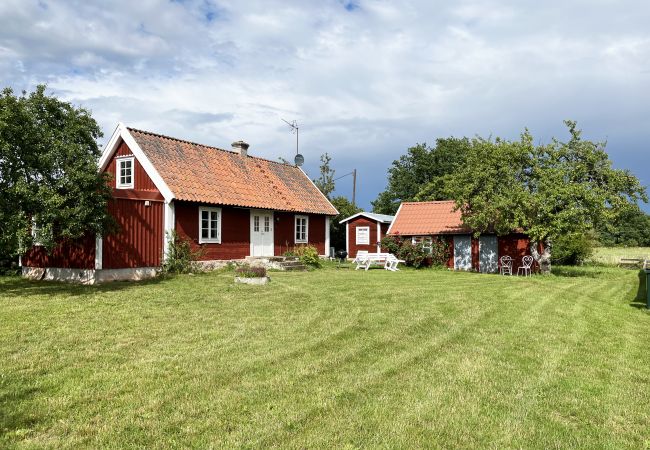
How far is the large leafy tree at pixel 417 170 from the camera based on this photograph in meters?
50.7

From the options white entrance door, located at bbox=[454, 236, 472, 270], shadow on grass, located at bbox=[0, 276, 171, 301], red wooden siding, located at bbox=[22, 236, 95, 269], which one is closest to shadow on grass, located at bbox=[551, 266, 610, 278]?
white entrance door, located at bbox=[454, 236, 472, 270]

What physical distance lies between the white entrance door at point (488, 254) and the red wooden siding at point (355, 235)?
351 inches

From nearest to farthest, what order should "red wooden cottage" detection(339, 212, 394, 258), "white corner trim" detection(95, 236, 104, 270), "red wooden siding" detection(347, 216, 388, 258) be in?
1. "white corner trim" detection(95, 236, 104, 270)
2. "red wooden cottage" detection(339, 212, 394, 258)
3. "red wooden siding" detection(347, 216, 388, 258)

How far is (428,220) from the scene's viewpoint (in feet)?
92.2

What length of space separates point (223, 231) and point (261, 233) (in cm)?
239

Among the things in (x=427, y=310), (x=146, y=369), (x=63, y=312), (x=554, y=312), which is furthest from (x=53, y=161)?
(x=554, y=312)

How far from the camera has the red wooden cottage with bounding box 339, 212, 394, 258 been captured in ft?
109

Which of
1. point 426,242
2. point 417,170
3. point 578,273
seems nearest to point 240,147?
point 426,242

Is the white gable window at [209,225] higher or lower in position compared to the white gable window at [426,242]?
higher

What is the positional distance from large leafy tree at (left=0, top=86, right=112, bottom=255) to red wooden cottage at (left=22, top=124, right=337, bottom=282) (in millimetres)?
1902

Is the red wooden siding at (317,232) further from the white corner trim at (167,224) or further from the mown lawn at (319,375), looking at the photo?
the mown lawn at (319,375)

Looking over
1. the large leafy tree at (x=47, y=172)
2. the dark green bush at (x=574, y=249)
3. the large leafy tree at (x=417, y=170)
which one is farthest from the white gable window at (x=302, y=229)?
the large leafy tree at (x=417, y=170)

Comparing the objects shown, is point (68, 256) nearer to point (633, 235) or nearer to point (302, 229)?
point (302, 229)

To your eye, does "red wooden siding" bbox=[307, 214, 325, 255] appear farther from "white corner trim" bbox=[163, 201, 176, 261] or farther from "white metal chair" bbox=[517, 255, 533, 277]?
"white metal chair" bbox=[517, 255, 533, 277]
